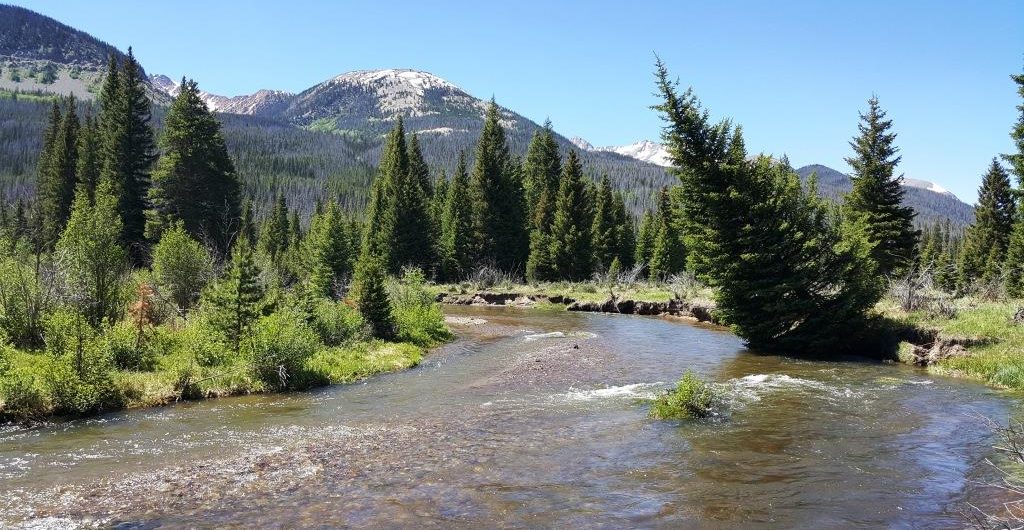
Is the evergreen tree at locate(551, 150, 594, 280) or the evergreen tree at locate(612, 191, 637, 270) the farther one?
the evergreen tree at locate(612, 191, 637, 270)

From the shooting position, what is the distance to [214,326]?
19.1 meters

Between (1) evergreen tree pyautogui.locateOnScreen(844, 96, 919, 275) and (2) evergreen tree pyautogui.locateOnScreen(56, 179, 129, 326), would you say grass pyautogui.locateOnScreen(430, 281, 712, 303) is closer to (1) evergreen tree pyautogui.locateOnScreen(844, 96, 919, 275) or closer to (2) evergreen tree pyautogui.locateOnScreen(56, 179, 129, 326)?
(1) evergreen tree pyautogui.locateOnScreen(844, 96, 919, 275)

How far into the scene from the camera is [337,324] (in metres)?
23.1

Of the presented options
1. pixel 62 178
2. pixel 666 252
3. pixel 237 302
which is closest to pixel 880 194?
pixel 666 252

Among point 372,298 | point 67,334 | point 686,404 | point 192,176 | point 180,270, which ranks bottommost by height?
point 67,334

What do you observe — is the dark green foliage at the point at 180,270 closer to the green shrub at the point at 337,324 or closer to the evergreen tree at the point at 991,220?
the green shrub at the point at 337,324

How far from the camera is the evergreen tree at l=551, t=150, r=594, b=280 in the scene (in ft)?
198

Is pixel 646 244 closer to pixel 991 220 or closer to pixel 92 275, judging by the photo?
pixel 991 220

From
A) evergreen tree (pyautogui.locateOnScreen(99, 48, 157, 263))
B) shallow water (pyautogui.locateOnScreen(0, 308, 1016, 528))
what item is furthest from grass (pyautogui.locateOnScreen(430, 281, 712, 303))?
shallow water (pyautogui.locateOnScreen(0, 308, 1016, 528))

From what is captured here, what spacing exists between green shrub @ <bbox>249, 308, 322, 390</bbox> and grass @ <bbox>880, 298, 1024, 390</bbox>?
19.2 metres

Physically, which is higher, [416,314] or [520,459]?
[416,314]

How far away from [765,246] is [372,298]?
51.6 feet

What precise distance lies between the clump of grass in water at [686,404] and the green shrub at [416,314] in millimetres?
14381

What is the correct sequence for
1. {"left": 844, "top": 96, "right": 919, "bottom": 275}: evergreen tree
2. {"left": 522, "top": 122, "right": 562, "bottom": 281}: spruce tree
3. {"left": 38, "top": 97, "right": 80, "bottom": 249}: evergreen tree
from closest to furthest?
{"left": 844, "top": 96, "right": 919, "bottom": 275}: evergreen tree, {"left": 38, "top": 97, "right": 80, "bottom": 249}: evergreen tree, {"left": 522, "top": 122, "right": 562, "bottom": 281}: spruce tree
